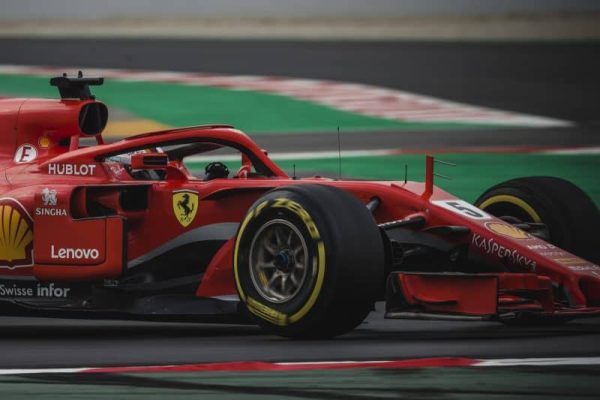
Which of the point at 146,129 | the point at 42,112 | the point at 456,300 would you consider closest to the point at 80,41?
the point at 146,129

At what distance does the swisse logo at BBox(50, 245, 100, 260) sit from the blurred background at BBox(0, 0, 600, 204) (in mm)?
5996

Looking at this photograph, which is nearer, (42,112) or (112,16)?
(42,112)

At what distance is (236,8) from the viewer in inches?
1312

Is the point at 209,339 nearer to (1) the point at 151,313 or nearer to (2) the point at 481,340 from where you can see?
(1) the point at 151,313

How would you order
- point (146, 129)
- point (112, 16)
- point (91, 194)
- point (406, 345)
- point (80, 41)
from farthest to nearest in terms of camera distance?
point (112, 16), point (80, 41), point (146, 129), point (91, 194), point (406, 345)

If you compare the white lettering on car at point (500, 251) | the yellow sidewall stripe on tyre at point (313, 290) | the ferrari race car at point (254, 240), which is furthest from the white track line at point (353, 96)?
the yellow sidewall stripe on tyre at point (313, 290)

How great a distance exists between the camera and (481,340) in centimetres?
879

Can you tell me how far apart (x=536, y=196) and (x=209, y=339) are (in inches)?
93.0

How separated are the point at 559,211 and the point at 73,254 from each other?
3.00m

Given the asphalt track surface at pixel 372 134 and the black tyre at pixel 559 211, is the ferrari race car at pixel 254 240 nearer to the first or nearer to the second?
the black tyre at pixel 559 211

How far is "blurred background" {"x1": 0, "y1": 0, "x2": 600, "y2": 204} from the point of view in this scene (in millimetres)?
18234

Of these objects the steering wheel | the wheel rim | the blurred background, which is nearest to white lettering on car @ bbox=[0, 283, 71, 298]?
the steering wheel

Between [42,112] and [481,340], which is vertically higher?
[42,112]

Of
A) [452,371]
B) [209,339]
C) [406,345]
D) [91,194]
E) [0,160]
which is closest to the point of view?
[452,371]
